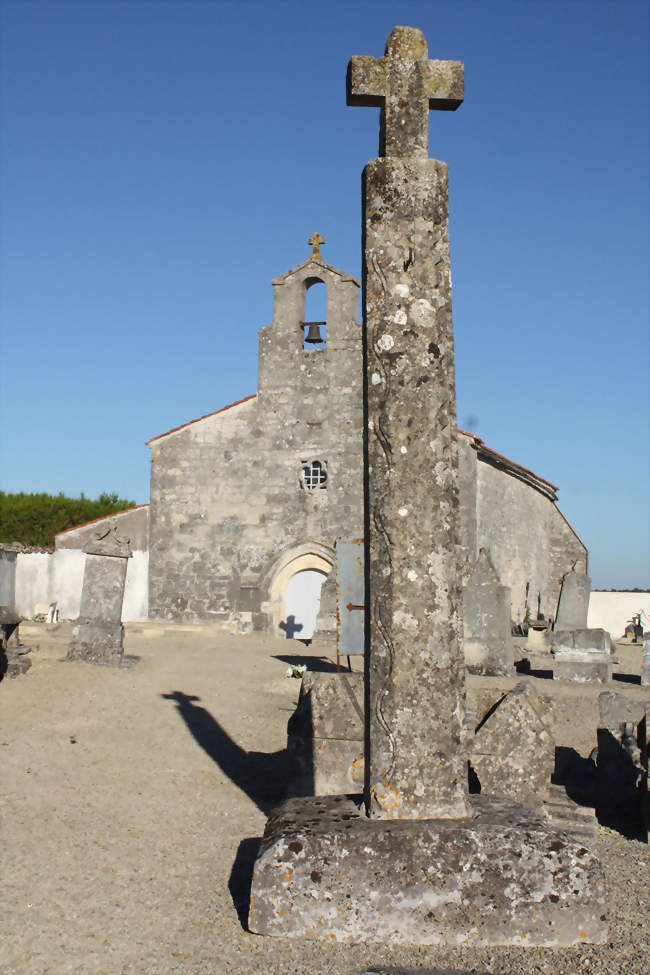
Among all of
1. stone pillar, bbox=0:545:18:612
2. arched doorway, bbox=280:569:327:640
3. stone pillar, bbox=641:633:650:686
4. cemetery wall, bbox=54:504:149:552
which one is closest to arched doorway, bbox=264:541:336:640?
arched doorway, bbox=280:569:327:640

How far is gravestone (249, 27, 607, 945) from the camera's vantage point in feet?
10.9

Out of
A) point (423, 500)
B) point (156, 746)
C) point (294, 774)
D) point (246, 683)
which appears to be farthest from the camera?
point (246, 683)

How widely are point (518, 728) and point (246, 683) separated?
23.6 ft

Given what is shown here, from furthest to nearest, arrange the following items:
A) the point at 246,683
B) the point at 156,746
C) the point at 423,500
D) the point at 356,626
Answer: the point at 246,683
the point at 356,626
the point at 156,746
the point at 423,500

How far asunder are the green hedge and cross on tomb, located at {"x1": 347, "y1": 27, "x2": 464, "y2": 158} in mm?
27792

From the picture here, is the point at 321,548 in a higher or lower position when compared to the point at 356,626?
higher

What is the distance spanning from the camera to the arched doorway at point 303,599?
64.3 ft

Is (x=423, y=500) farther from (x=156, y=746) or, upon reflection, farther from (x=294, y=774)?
(x=156, y=746)

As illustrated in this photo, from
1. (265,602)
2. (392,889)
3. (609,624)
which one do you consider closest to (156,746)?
(392,889)

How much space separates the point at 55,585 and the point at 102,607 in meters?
8.88

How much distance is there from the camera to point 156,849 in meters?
4.90

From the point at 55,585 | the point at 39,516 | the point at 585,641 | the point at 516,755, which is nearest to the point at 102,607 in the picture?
the point at 585,641

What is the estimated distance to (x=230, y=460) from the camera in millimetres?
19906

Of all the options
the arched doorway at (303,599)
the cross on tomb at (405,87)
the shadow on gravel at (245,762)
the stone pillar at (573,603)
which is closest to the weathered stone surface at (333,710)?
the shadow on gravel at (245,762)
